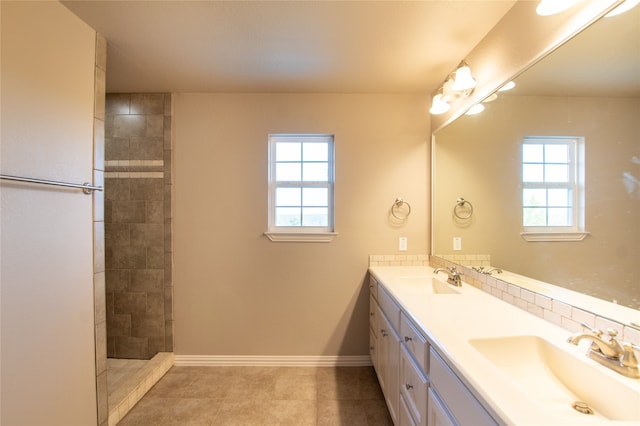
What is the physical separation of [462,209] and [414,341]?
1.12 metres

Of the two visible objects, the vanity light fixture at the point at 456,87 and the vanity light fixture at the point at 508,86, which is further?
the vanity light fixture at the point at 456,87

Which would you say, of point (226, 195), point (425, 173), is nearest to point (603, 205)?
point (425, 173)

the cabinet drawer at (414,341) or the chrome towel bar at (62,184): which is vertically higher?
the chrome towel bar at (62,184)

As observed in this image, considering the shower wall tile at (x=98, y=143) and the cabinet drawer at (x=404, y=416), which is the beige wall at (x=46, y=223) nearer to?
the shower wall tile at (x=98, y=143)

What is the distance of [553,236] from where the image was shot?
1.18m

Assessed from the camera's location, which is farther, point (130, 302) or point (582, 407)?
point (130, 302)

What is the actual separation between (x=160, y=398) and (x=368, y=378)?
5.30ft

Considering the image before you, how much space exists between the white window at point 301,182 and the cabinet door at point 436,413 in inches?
58.7

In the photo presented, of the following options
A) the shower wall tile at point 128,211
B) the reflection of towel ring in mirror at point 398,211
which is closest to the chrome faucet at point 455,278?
the reflection of towel ring in mirror at point 398,211

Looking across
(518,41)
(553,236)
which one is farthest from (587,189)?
(518,41)

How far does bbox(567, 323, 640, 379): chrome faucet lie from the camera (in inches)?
29.7

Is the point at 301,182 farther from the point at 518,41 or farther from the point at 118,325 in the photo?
the point at 118,325

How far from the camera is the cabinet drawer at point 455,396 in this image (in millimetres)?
711

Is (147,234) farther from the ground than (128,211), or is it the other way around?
(128,211)
